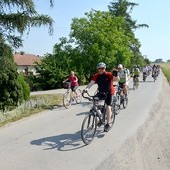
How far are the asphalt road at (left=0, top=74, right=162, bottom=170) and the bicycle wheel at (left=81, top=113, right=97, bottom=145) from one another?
148 millimetres

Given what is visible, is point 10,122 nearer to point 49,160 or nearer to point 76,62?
point 49,160

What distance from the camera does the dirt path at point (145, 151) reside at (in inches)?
263

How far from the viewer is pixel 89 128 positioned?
861 cm

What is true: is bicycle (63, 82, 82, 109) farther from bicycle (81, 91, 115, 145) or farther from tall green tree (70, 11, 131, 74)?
tall green tree (70, 11, 131, 74)

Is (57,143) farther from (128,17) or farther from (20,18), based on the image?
(128,17)

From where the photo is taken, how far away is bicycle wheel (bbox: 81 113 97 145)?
833 cm

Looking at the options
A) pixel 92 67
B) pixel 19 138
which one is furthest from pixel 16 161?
Answer: pixel 92 67

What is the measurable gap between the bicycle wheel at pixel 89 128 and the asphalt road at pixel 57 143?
0.15 meters

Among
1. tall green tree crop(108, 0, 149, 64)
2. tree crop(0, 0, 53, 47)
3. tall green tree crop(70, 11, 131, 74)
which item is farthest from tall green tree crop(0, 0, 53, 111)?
tall green tree crop(108, 0, 149, 64)

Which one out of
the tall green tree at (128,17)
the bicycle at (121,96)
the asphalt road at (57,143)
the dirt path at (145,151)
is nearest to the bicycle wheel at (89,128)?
the asphalt road at (57,143)

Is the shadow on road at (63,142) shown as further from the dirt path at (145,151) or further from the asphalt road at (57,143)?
the dirt path at (145,151)

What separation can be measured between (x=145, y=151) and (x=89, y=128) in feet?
5.32

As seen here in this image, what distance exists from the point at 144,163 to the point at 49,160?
1.98m

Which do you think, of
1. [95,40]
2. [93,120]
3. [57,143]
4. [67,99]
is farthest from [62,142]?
[95,40]
